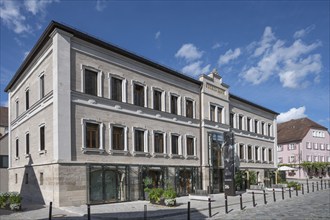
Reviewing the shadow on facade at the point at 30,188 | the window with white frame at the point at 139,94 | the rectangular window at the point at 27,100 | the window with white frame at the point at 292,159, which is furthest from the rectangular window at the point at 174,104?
the window with white frame at the point at 292,159

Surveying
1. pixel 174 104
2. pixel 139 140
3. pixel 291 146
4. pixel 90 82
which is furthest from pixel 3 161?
pixel 291 146

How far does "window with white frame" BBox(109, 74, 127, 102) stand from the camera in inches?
902

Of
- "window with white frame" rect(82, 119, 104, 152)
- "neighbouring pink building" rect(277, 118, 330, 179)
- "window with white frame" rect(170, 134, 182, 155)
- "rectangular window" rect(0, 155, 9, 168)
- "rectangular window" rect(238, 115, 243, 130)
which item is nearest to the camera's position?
"window with white frame" rect(82, 119, 104, 152)

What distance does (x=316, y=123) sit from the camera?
7331 cm

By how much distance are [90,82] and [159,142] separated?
757 centimetres

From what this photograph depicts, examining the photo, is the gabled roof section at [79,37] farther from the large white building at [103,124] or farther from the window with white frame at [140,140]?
the window with white frame at [140,140]

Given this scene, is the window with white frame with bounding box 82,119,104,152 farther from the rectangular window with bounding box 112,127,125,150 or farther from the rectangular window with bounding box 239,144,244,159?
the rectangular window with bounding box 239,144,244,159

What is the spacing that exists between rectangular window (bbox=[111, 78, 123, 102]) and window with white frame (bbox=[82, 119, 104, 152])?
2260mm

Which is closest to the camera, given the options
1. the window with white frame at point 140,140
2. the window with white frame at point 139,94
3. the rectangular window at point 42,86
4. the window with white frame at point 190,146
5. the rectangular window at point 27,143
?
the rectangular window at point 42,86

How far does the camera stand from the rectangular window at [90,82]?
21531mm

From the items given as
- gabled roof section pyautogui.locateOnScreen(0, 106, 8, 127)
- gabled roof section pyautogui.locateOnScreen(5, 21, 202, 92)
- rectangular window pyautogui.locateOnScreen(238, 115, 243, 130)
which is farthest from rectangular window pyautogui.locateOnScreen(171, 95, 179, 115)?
gabled roof section pyautogui.locateOnScreen(0, 106, 8, 127)

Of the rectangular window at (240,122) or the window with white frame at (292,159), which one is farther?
the window with white frame at (292,159)

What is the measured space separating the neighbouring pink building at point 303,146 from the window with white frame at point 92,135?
54.8 meters

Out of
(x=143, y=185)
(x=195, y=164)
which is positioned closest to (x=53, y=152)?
(x=143, y=185)
